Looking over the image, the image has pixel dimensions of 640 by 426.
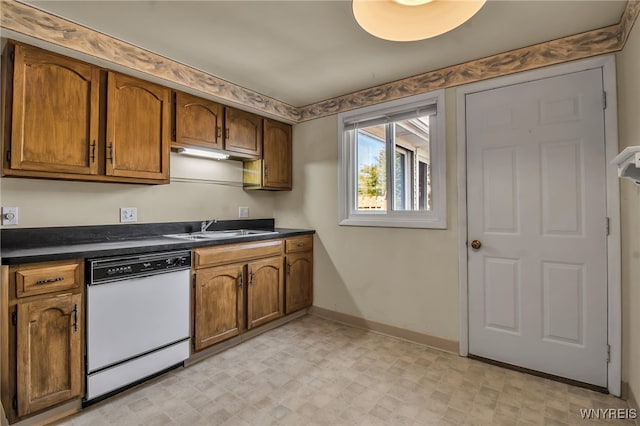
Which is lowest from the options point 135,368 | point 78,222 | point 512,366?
point 512,366

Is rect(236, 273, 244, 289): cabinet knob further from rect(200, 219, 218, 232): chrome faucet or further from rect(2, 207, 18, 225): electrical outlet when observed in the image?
rect(2, 207, 18, 225): electrical outlet

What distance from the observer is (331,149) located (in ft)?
11.0

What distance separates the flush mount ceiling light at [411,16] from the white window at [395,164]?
137cm

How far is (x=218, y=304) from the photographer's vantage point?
2.53 meters

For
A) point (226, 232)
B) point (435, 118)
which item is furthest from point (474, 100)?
point (226, 232)

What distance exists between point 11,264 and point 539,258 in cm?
321

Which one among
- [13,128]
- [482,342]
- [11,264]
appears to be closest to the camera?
[11,264]

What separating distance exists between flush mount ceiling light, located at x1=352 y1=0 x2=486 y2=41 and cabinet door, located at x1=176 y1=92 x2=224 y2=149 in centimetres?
185

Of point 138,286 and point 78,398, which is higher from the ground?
point 138,286

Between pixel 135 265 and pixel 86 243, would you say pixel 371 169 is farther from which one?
pixel 86 243

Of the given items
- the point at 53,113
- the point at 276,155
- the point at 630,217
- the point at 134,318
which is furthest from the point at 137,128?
the point at 630,217

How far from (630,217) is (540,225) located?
47 cm

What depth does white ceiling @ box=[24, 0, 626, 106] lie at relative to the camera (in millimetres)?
1753

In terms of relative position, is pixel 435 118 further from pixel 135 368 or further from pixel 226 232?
pixel 135 368
